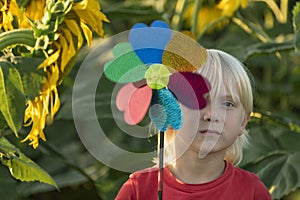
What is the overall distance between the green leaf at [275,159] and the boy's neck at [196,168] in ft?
2.45

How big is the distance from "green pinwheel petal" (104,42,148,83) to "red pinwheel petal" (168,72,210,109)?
0.05 m

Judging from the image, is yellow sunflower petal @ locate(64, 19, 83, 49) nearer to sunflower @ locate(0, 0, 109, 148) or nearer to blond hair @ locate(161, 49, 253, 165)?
sunflower @ locate(0, 0, 109, 148)

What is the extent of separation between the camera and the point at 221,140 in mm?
1671

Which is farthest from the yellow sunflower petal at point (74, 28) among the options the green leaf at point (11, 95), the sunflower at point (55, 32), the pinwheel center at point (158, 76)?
the pinwheel center at point (158, 76)

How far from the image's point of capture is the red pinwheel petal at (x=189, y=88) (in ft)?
5.34

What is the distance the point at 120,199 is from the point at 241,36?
1.89 m

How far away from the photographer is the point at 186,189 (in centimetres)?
168

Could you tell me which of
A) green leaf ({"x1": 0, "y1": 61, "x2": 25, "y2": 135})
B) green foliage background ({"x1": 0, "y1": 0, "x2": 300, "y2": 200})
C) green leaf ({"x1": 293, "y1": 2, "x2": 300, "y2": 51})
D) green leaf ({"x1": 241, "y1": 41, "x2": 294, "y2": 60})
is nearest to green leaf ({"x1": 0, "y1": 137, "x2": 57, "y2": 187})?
green foliage background ({"x1": 0, "y1": 0, "x2": 300, "y2": 200})

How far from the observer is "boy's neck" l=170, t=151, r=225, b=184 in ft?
5.54

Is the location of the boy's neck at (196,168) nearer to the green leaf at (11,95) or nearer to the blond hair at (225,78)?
the blond hair at (225,78)

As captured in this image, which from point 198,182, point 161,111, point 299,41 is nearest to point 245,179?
point 198,182

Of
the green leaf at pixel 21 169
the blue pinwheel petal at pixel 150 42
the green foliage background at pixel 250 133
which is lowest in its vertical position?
the green foliage background at pixel 250 133

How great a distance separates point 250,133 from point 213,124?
1.03 m

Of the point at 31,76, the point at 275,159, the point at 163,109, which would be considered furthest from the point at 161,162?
the point at 275,159
